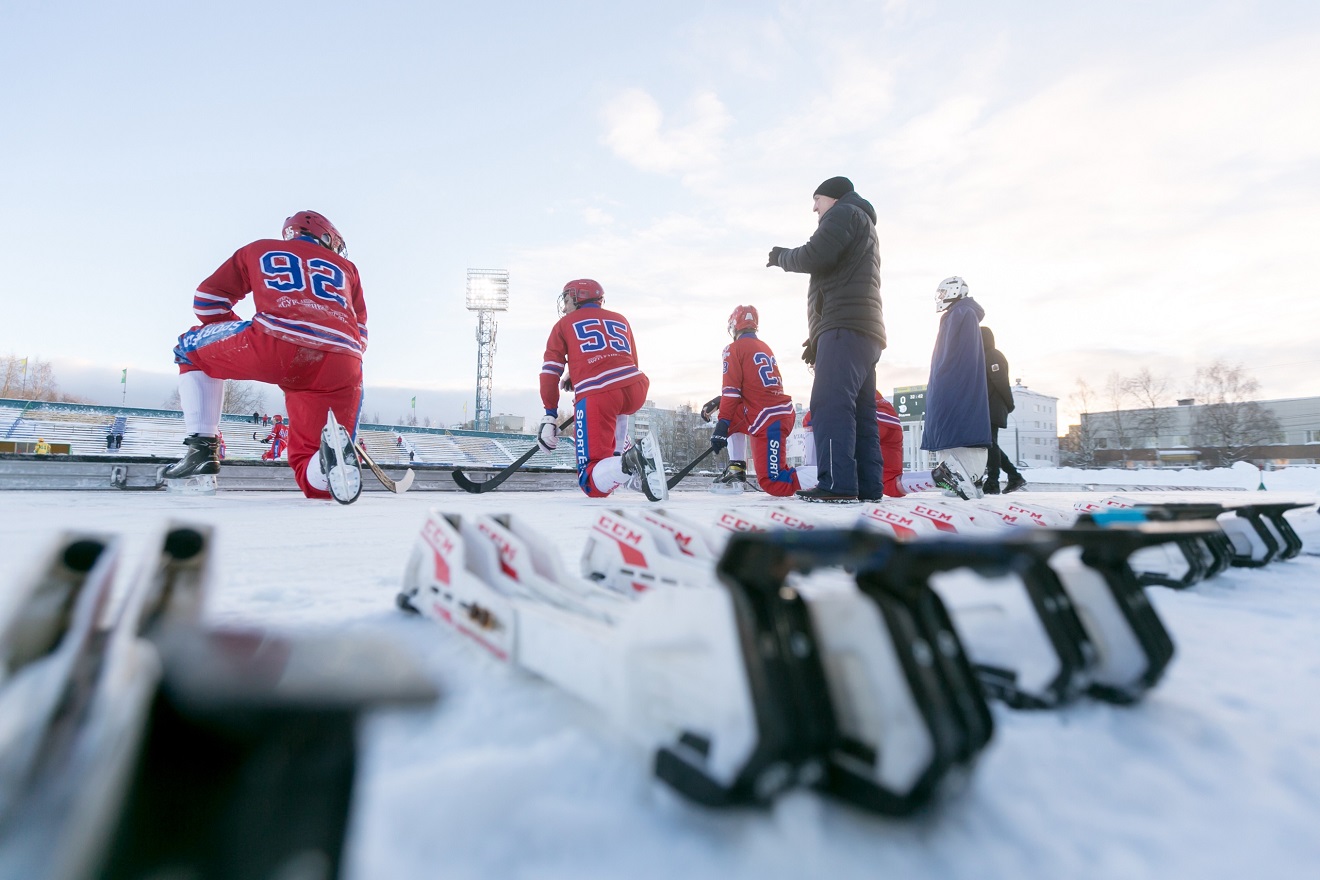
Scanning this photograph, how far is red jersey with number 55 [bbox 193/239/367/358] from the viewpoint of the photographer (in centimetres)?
390

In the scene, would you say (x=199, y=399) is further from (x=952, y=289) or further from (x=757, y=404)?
(x=952, y=289)

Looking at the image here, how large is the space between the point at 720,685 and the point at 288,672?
38 centimetres

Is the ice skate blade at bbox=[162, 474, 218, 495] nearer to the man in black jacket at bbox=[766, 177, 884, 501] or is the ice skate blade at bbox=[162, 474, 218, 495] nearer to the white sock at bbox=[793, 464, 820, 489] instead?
the man in black jacket at bbox=[766, 177, 884, 501]

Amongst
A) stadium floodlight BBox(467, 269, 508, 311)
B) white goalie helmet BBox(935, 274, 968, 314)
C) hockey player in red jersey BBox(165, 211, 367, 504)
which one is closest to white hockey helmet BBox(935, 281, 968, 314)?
white goalie helmet BBox(935, 274, 968, 314)

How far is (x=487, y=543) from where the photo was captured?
1181mm

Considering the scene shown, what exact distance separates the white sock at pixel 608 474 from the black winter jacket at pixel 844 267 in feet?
6.76

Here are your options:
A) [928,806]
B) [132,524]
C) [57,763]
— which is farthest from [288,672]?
[132,524]

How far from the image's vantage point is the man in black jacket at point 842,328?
4.57 m

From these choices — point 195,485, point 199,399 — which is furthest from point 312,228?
point 195,485

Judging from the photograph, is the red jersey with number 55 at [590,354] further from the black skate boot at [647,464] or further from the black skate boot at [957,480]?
the black skate boot at [957,480]

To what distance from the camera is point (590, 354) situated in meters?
5.45

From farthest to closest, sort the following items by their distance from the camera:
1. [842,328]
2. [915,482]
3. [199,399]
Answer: [915,482] → [842,328] → [199,399]

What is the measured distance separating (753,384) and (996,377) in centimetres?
278

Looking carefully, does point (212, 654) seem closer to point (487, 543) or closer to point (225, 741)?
point (225, 741)
